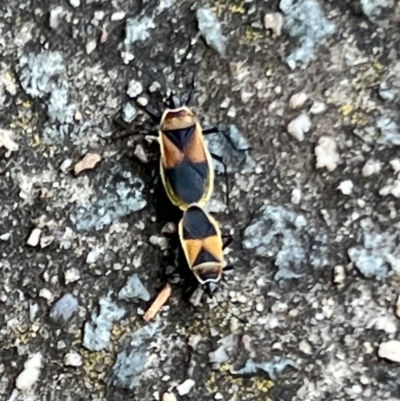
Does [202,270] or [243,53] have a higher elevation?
[243,53]

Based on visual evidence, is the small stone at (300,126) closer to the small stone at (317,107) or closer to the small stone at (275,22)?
the small stone at (317,107)

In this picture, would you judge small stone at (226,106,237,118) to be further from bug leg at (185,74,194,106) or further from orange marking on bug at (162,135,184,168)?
orange marking on bug at (162,135,184,168)

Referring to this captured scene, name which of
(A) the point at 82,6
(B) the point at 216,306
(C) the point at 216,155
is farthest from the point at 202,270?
(A) the point at 82,6

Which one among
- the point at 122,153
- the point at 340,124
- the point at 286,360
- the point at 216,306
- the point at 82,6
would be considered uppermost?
the point at 82,6

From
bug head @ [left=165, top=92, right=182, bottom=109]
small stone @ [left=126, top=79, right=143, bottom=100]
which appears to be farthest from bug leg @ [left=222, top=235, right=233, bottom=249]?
small stone @ [left=126, top=79, right=143, bottom=100]

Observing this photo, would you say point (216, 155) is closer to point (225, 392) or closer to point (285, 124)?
point (285, 124)
